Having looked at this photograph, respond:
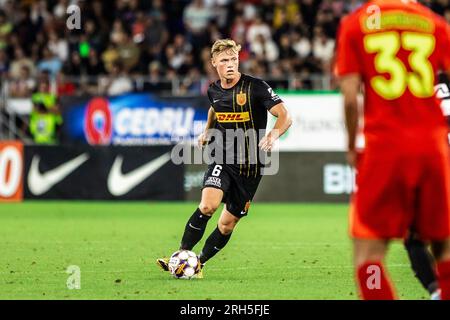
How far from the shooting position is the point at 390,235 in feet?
20.2

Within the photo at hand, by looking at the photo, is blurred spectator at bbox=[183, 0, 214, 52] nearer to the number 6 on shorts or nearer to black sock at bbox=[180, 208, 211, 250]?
the number 6 on shorts

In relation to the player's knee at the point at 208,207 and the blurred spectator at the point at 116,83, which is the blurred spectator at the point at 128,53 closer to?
the blurred spectator at the point at 116,83

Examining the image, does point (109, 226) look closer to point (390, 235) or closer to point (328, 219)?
point (328, 219)

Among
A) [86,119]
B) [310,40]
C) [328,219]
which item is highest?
[310,40]

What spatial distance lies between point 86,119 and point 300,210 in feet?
16.1

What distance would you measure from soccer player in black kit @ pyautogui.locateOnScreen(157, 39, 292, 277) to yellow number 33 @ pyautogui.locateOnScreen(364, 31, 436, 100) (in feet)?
12.6

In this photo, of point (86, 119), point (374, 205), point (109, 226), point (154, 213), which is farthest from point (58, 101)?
point (374, 205)

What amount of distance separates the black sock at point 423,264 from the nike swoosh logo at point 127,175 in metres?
13.4

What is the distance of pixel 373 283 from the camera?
6328 mm

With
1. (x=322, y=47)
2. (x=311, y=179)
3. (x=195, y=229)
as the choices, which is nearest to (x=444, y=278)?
(x=195, y=229)

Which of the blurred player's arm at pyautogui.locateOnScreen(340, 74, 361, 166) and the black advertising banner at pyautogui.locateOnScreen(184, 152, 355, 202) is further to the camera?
the black advertising banner at pyautogui.locateOnScreen(184, 152, 355, 202)

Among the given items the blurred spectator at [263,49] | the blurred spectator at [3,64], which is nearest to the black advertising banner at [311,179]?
the blurred spectator at [263,49]

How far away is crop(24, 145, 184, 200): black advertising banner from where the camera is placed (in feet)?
68.4

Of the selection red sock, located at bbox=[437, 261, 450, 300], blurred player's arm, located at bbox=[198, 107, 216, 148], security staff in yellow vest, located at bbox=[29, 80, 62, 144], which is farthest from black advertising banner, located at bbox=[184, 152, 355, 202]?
red sock, located at bbox=[437, 261, 450, 300]
